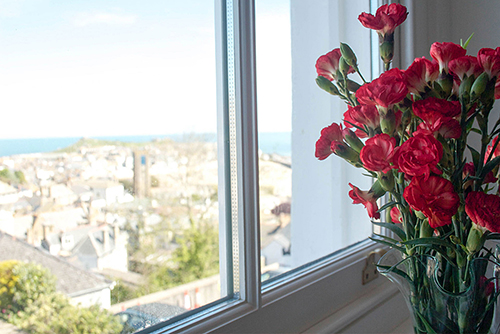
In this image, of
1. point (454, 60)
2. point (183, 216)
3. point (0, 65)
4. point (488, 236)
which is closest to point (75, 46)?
point (0, 65)

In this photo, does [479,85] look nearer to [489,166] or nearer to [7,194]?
[489,166]

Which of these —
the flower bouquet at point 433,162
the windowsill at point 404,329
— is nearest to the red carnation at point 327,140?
the flower bouquet at point 433,162

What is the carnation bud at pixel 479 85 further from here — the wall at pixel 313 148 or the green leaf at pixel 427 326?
the wall at pixel 313 148

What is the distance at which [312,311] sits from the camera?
2.63ft

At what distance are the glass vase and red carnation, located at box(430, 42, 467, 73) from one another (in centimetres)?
26

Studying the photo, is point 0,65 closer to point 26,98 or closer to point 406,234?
point 26,98

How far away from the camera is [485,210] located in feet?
1.47

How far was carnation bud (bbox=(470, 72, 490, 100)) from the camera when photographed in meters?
0.45

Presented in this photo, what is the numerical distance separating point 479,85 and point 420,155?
0.42 ft

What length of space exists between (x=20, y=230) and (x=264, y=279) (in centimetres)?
47

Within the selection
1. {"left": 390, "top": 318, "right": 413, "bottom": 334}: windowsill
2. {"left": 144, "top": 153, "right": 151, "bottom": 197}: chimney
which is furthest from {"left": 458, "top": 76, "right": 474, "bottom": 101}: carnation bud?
{"left": 390, "top": 318, "right": 413, "bottom": 334}: windowsill

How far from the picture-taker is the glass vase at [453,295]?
1.68ft

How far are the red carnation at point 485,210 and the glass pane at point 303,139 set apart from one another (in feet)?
1.75

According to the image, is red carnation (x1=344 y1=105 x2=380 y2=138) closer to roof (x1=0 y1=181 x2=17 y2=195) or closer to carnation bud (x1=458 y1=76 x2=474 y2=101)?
carnation bud (x1=458 y1=76 x2=474 y2=101)
